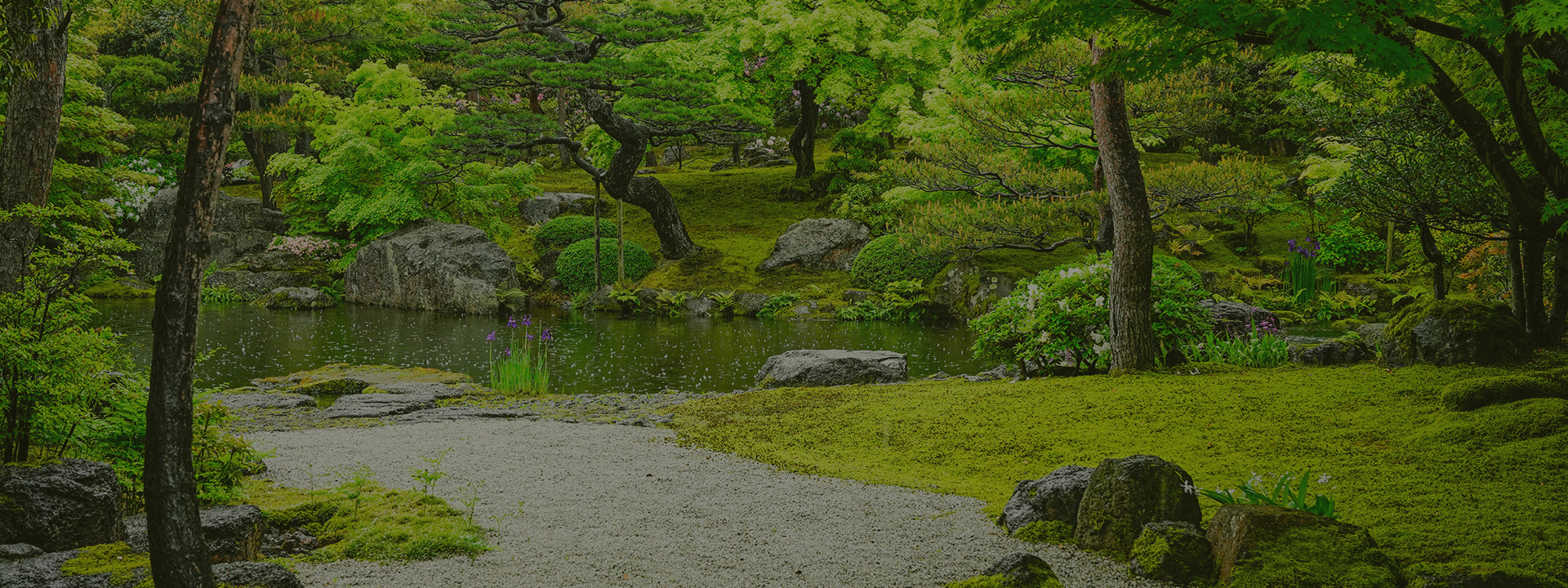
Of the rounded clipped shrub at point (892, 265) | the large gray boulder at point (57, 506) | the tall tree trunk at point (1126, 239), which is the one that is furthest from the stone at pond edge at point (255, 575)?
the rounded clipped shrub at point (892, 265)

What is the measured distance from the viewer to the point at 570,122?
34.1 m

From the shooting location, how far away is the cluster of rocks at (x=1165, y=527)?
3.38 metres

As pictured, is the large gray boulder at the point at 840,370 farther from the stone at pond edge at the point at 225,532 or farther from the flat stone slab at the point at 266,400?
the stone at pond edge at the point at 225,532

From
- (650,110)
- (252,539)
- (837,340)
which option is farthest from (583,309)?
(252,539)

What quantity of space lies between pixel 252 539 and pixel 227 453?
114 cm

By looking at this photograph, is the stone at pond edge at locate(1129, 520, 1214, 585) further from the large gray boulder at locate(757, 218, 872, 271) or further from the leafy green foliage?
the leafy green foliage

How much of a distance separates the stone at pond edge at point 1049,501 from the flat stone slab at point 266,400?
7.70 m

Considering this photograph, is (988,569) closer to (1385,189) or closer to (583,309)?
(1385,189)

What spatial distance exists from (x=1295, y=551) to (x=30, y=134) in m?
7.73

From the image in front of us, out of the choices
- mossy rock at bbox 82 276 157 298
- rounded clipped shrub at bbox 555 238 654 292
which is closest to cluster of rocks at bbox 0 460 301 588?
rounded clipped shrub at bbox 555 238 654 292

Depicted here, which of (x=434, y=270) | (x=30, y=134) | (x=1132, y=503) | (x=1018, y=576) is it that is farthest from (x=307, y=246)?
(x=1018, y=576)

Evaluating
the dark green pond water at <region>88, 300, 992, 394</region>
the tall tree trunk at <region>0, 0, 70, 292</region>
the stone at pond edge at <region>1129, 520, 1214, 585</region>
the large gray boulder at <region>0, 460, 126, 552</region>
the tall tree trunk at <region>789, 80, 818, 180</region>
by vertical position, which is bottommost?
the dark green pond water at <region>88, 300, 992, 394</region>

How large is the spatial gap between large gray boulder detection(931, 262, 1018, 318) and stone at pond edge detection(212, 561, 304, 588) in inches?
593

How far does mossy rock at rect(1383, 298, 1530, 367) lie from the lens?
6160mm
